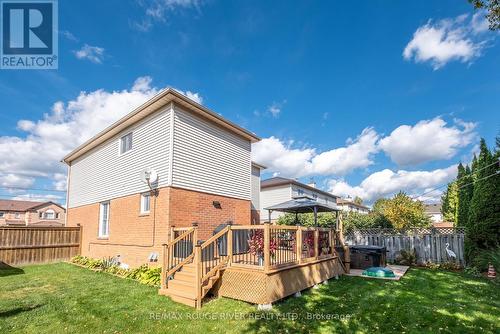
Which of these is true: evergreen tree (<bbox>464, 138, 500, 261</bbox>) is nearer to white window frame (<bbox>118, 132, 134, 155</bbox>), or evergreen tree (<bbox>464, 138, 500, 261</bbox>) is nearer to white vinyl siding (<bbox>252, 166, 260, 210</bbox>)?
white vinyl siding (<bbox>252, 166, 260, 210</bbox>)

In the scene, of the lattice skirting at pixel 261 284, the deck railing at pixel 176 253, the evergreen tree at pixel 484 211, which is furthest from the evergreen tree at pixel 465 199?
the deck railing at pixel 176 253

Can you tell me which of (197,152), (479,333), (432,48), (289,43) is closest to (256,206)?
(197,152)

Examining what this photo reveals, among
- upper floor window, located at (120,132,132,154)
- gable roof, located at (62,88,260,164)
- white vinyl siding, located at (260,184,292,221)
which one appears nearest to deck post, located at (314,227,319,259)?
gable roof, located at (62,88,260,164)

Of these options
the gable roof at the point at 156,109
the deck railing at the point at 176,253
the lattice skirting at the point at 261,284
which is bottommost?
the lattice skirting at the point at 261,284

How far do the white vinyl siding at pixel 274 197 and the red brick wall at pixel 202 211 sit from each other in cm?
1247

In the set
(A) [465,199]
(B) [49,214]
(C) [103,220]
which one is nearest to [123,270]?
(C) [103,220]

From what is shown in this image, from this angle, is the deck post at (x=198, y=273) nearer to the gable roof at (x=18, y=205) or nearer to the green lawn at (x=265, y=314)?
the green lawn at (x=265, y=314)

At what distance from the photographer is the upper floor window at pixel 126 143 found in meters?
11.6

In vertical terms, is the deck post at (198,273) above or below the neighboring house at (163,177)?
below

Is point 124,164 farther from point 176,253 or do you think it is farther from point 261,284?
point 261,284

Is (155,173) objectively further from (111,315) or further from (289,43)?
(289,43)

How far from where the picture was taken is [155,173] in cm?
946

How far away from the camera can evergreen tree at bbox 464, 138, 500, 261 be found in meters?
9.64

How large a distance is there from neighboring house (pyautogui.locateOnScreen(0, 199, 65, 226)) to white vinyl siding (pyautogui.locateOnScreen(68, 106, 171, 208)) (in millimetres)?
35703
